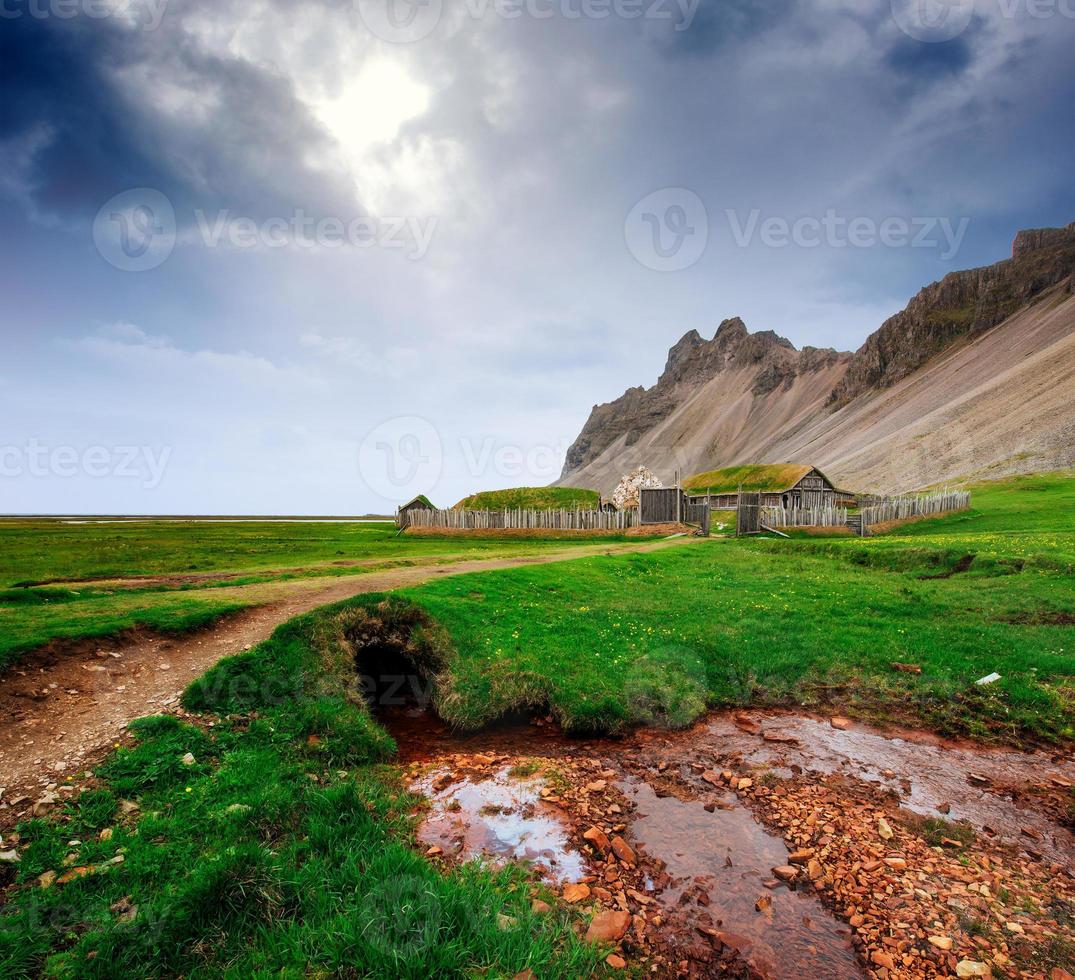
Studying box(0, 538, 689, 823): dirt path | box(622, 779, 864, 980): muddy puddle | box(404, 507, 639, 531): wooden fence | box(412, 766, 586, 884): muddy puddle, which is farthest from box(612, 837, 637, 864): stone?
box(404, 507, 639, 531): wooden fence

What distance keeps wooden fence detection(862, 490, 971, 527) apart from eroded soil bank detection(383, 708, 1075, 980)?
120 feet

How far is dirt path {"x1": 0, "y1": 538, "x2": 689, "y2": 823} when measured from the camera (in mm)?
7336

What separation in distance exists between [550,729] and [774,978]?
6.68 m

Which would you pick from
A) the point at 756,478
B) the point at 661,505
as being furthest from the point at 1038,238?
the point at 661,505

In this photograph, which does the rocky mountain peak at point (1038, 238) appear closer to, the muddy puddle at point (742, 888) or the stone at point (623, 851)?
the muddy puddle at point (742, 888)

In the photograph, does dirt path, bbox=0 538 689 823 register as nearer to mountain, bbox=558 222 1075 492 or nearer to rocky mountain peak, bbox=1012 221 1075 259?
mountain, bbox=558 222 1075 492

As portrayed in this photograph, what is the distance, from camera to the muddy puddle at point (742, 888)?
564 centimetres

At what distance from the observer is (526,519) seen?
52.9 meters

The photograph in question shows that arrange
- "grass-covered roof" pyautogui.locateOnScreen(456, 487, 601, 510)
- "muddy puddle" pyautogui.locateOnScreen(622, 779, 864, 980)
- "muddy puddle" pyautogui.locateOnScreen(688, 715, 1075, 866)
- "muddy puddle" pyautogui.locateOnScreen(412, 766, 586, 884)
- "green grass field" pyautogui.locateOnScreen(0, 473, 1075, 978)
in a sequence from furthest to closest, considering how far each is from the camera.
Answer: "grass-covered roof" pyautogui.locateOnScreen(456, 487, 601, 510) < "muddy puddle" pyautogui.locateOnScreen(688, 715, 1075, 866) < "muddy puddle" pyautogui.locateOnScreen(412, 766, 586, 884) < "muddy puddle" pyautogui.locateOnScreen(622, 779, 864, 980) < "green grass field" pyautogui.locateOnScreen(0, 473, 1075, 978)

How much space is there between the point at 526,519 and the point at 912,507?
34.3 m

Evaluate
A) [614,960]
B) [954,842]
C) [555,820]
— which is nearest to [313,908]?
[614,960]

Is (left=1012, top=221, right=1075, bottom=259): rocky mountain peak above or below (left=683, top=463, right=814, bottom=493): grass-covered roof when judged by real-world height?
above

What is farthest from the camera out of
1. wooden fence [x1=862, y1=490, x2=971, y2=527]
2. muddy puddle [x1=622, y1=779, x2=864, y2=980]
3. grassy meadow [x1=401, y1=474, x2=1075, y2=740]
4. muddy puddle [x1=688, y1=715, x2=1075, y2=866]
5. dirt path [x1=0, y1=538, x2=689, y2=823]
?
wooden fence [x1=862, y1=490, x2=971, y2=527]

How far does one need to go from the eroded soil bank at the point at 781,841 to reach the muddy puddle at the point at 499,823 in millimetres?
34
